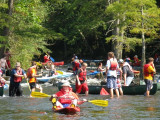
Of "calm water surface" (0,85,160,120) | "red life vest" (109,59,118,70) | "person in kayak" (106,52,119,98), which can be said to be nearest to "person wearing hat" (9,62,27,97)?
"calm water surface" (0,85,160,120)

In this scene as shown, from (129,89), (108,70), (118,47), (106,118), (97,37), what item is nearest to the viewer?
(106,118)

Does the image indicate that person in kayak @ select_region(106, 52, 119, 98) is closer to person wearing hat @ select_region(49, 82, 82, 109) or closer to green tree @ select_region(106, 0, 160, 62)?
person wearing hat @ select_region(49, 82, 82, 109)

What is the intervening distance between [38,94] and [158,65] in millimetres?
26017

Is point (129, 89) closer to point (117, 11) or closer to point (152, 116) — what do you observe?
point (152, 116)

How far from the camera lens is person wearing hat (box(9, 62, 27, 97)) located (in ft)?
57.3

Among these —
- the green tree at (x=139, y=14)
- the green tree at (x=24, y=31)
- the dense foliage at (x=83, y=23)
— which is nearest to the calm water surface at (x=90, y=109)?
the dense foliage at (x=83, y=23)

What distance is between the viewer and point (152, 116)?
13.2 meters

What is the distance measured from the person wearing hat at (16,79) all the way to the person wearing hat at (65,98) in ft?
13.6

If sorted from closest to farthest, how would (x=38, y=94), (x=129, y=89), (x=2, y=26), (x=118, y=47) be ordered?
1. (x=38, y=94)
2. (x=129, y=89)
3. (x=2, y=26)
4. (x=118, y=47)

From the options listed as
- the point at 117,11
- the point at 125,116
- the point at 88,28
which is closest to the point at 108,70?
the point at 125,116

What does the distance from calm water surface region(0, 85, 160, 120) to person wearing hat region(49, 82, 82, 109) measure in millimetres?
307

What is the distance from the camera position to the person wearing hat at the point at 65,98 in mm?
13328

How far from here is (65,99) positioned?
13.4m

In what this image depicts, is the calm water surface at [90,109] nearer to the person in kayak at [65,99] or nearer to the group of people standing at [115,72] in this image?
the person in kayak at [65,99]
